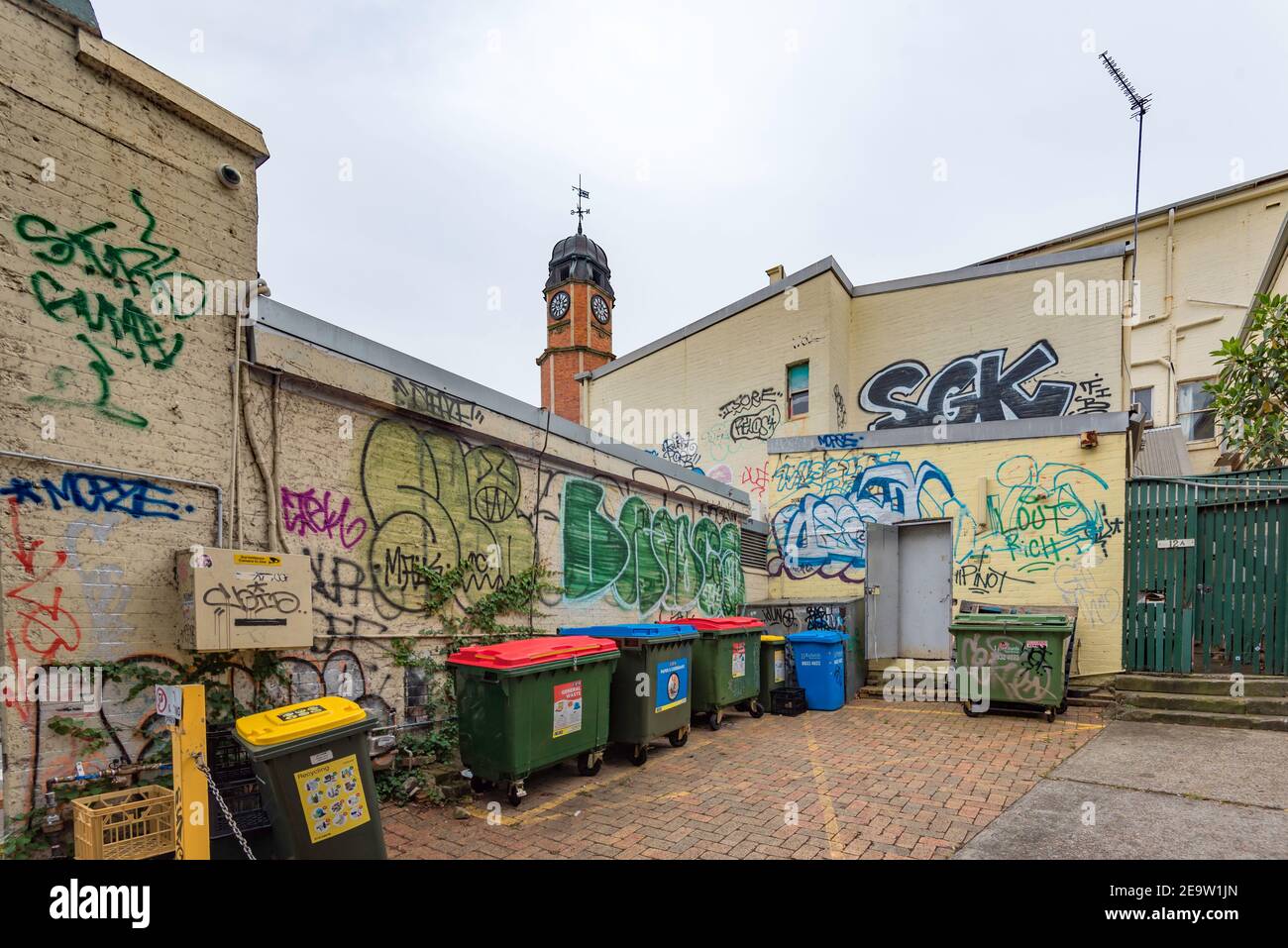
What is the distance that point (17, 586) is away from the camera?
11.7 ft

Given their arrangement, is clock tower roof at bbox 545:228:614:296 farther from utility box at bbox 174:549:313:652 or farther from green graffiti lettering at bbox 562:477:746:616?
utility box at bbox 174:549:313:652

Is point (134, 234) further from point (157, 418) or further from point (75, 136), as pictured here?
point (157, 418)

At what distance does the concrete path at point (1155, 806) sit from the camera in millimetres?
3906

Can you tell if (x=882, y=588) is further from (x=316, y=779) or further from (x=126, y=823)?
(x=126, y=823)

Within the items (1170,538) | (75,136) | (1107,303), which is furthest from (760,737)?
(1107,303)

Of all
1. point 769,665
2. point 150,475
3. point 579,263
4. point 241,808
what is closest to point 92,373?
point 150,475

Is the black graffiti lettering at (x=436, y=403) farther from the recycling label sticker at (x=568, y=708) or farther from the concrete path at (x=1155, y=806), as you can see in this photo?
the concrete path at (x=1155, y=806)

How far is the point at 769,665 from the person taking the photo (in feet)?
28.2

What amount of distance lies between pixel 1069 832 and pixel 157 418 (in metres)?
6.43

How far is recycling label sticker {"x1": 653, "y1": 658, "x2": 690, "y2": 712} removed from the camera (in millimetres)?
6422

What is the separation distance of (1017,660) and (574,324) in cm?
2272

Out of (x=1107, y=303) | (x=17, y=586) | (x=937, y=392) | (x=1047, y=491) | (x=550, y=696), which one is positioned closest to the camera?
(x=17, y=586)

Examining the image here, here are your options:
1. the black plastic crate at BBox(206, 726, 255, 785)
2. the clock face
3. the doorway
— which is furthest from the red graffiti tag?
the clock face

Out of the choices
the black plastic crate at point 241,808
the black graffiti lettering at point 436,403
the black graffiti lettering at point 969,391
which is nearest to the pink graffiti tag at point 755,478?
the black graffiti lettering at point 969,391
